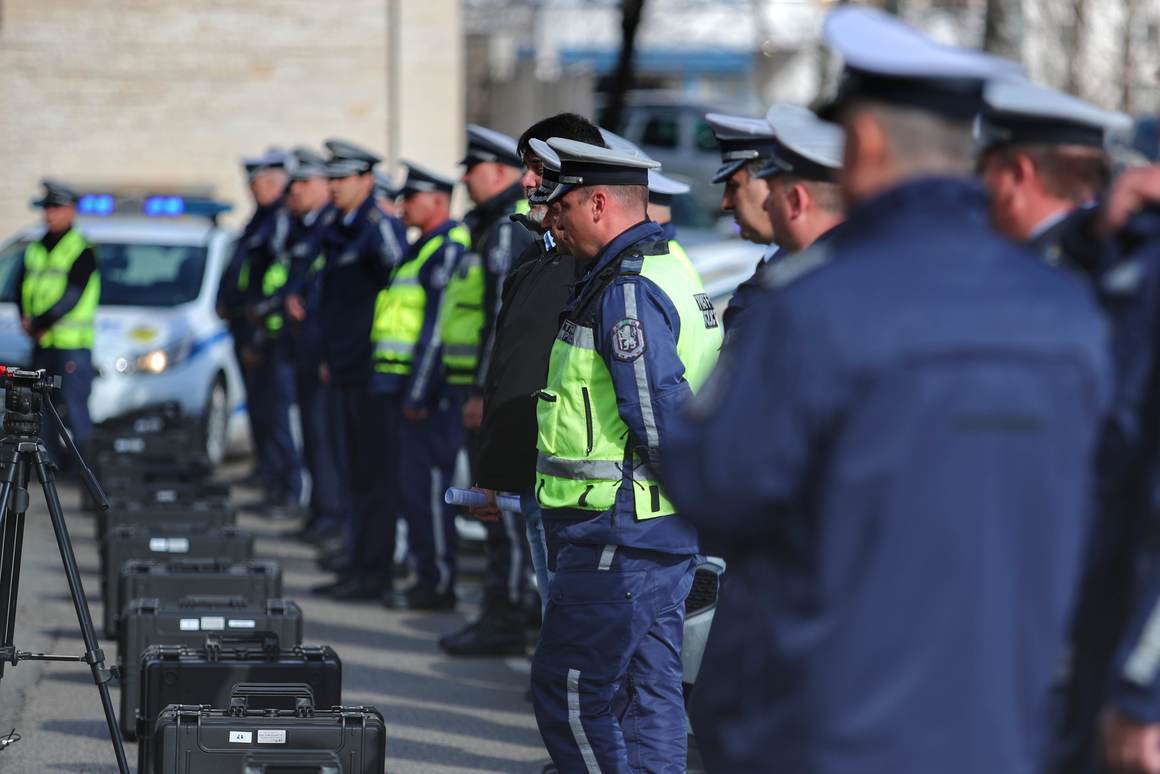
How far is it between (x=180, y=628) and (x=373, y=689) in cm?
112

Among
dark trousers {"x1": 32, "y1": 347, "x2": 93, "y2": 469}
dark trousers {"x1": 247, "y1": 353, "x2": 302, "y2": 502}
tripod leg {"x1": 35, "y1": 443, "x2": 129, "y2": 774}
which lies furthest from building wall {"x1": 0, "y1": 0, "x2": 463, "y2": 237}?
tripod leg {"x1": 35, "y1": 443, "x2": 129, "y2": 774}

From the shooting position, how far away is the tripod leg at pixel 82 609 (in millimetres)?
5809

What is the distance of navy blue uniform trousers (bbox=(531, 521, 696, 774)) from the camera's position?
4848 millimetres

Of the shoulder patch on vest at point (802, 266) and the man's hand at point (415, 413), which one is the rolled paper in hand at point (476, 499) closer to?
the shoulder patch on vest at point (802, 266)

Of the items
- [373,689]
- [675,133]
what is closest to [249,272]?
[373,689]

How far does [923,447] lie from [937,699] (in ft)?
1.19

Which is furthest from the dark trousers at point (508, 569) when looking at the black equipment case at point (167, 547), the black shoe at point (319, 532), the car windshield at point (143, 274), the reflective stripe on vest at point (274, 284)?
the car windshield at point (143, 274)

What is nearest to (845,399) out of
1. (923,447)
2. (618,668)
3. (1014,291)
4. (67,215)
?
(923,447)

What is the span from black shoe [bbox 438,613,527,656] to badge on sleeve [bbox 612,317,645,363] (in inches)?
149

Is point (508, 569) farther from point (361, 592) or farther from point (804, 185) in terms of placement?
point (804, 185)

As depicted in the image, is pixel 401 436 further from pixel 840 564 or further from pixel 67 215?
pixel 840 564

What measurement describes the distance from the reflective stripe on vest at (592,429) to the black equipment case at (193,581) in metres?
3.04

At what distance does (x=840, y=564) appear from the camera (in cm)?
267

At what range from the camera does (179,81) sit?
2403cm
